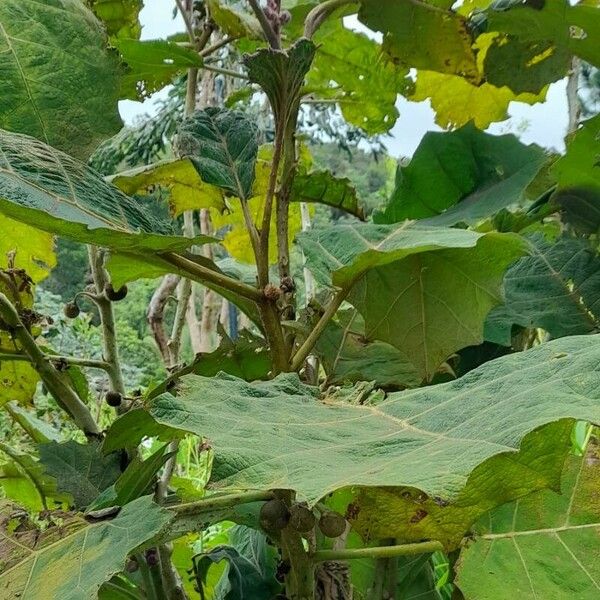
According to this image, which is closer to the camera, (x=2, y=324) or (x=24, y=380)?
(x=2, y=324)

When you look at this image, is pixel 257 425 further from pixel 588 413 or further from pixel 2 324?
pixel 2 324

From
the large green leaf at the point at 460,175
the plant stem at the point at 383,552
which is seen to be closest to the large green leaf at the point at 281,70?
the large green leaf at the point at 460,175

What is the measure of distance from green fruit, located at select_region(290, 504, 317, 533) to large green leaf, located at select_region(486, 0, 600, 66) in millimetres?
354

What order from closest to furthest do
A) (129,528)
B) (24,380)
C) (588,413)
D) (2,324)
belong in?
1. (588,413)
2. (129,528)
3. (2,324)
4. (24,380)

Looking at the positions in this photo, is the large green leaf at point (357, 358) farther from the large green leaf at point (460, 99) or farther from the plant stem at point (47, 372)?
the large green leaf at point (460, 99)

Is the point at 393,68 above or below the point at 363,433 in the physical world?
above

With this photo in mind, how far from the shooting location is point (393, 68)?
0.70 metres

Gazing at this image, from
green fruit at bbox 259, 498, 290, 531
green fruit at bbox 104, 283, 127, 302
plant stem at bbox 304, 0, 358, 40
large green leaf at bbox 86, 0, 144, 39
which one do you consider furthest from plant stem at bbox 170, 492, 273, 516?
large green leaf at bbox 86, 0, 144, 39

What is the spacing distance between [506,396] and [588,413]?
0.06 m

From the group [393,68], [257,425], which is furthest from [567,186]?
[257,425]

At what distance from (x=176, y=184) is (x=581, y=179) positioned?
0.96 feet

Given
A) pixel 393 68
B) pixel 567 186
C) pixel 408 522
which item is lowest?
pixel 408 522

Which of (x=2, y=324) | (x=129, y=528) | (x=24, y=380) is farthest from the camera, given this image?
(x=24, y=380)

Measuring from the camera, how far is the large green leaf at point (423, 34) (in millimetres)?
572
